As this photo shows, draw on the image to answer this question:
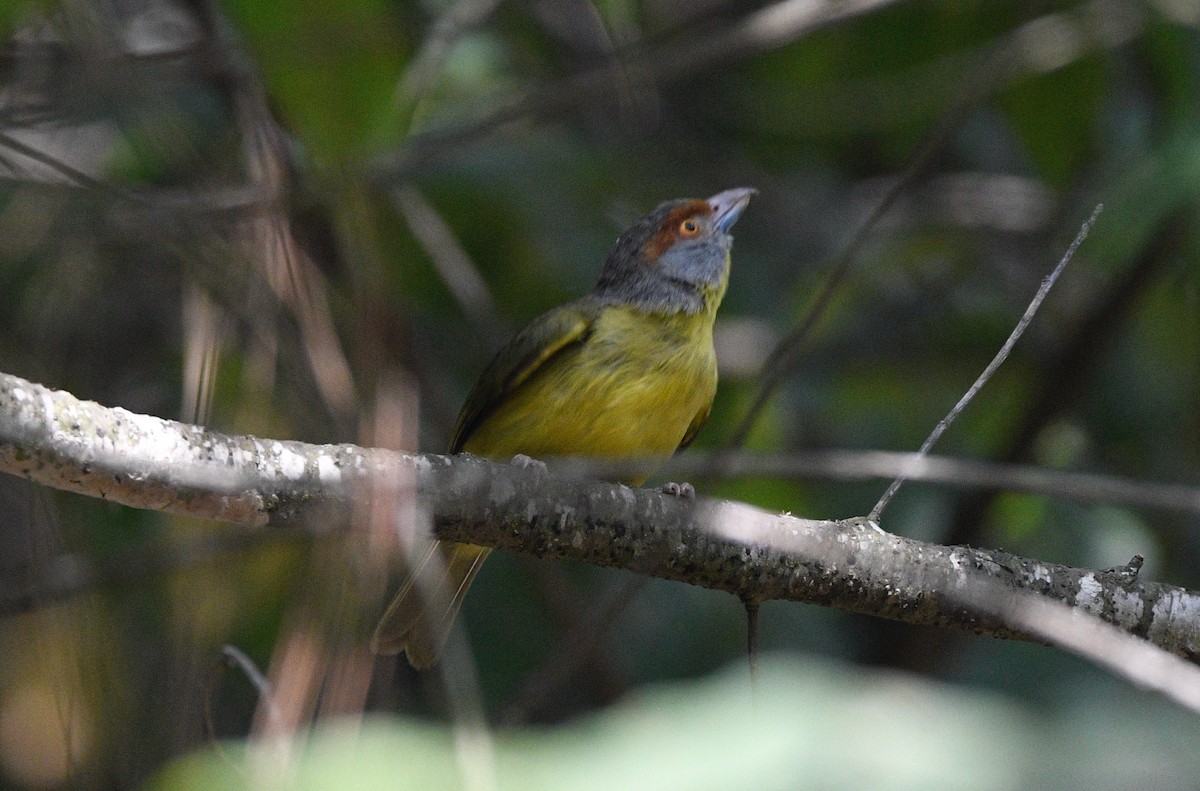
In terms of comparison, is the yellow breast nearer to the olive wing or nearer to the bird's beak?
the olive wing

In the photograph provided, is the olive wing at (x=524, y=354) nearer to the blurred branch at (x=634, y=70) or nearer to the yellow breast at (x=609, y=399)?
the yellow breast at (x=609, y=399)

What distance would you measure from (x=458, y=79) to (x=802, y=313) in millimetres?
1796

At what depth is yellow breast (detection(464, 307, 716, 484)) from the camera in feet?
12.9

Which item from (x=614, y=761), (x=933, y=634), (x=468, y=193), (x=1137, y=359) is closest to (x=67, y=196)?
(x=468, y=193)

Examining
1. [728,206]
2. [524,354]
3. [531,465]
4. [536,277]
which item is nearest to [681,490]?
[531,465]

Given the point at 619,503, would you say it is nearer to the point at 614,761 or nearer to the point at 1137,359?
the point at 614,761

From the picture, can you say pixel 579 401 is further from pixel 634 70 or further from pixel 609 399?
pixel 634 70

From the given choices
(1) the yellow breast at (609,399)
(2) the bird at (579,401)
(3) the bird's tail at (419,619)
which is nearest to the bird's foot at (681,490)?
(2) the bird at (579,401)

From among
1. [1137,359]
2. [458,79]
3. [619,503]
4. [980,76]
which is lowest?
[619,503]

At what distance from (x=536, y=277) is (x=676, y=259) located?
1.41 metres

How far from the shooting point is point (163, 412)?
17.7 feet

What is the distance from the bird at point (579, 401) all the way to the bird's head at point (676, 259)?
0.7 inches

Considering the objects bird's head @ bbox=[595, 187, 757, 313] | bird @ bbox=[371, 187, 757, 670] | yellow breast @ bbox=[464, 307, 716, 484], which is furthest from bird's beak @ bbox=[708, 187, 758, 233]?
yellow breast @ bbox=[464, 307, 716, 484]

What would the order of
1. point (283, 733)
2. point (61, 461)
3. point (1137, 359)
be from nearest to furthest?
point (283, 733) < point (61, 461) < point (1137, 359)
